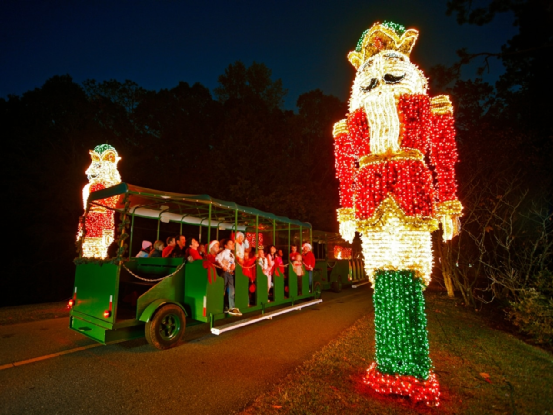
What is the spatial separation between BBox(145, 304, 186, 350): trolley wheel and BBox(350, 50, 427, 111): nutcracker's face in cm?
491

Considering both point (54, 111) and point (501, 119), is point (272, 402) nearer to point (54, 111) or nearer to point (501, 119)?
point (501, 119)

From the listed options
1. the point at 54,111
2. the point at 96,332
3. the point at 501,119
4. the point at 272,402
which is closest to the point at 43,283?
the point at 54,111

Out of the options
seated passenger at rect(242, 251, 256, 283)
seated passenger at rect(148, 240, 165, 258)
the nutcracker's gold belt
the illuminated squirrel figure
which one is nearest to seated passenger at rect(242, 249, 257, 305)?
seated passenger at rect(242, 251, 256, 283)

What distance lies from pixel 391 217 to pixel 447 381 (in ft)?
8.53

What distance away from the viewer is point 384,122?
406 cm

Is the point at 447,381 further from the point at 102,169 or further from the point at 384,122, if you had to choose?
the point at 102,169

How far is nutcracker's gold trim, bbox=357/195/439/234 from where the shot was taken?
376 cm

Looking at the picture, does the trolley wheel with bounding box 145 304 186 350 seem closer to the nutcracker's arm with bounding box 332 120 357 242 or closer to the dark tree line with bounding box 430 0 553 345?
the nutcracker's arm with bounding box 332 120 357 242

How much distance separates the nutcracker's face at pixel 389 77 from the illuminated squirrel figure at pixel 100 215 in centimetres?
624

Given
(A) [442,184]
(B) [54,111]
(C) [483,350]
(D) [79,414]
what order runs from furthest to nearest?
(B) [54,111], (C) [483,350], (A) [442,184], (D) [79,414]

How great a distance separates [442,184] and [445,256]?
31.0 feet

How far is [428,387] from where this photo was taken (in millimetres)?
3633

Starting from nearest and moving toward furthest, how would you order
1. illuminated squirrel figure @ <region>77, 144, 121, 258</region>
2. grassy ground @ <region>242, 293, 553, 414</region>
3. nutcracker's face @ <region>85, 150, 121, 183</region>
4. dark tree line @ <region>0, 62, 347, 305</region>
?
grassy ground @ <region>242, 293, 553, 414</region> → illuminated squirrel figure @ <region>77, 144, 121, 258</region> → nutcracker's face @ <region>85, 150, 121, 183</region> → dark tree line @ <region>0, 62, 347, 305</region>

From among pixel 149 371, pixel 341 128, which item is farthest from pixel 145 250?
pixel 341 128
